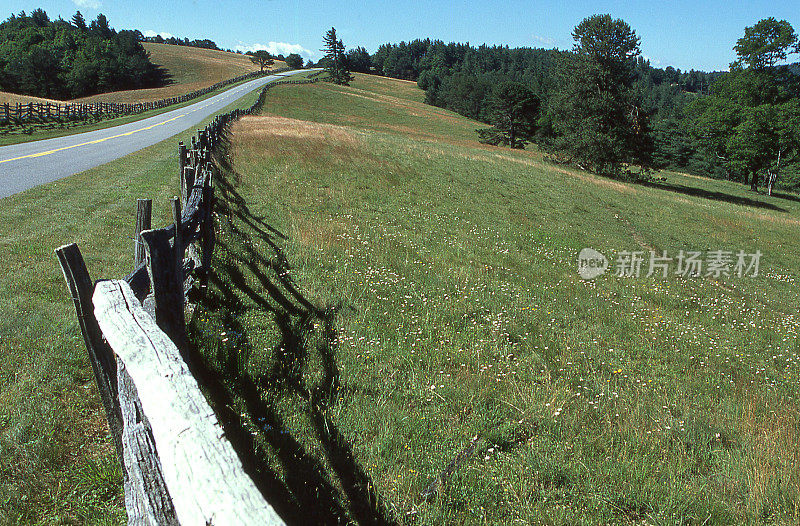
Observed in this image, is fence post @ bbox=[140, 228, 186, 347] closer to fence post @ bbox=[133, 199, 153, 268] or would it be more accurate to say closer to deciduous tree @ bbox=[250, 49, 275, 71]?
fence post @ bbox=[133, 199, 153, 268]

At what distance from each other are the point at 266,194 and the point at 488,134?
5635 cm

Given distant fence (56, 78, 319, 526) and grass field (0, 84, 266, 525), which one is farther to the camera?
grass field (0, 84, 266, 525)

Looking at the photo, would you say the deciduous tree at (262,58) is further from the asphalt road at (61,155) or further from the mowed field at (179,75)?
the asphalt road at (61,155)

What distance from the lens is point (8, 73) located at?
8000 cm

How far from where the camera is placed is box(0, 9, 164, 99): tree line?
267ft

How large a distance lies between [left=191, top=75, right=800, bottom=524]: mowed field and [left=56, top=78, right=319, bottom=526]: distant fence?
53.1 inches

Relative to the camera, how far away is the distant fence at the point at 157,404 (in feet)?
5.44

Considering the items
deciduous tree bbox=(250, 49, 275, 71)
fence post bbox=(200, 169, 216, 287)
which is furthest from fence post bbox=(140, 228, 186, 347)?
deciduous tree bbox=(250, 49, 275, 71)

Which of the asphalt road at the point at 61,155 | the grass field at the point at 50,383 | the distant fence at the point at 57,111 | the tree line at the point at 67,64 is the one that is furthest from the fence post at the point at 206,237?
the tree line at the point at 67,64

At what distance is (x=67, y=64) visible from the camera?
89125 millimetres

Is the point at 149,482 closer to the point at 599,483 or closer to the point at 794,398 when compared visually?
the point at 599,483

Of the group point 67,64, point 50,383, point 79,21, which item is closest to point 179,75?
point 67,64

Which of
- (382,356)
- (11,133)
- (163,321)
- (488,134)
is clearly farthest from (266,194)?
(488,134)

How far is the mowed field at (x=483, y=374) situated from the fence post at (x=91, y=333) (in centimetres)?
122
